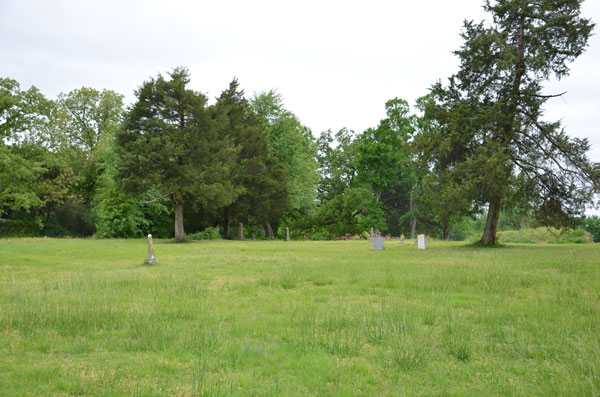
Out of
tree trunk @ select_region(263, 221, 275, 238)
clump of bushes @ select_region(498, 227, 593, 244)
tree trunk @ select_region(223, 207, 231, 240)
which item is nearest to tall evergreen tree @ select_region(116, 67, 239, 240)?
tree trunk @ select_region(223, 207, 231, 240)

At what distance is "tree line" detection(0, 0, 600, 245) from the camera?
25.0 metres

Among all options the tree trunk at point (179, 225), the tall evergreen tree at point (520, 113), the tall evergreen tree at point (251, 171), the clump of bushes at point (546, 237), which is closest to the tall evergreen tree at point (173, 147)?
the tree trunk at point (179, 225)

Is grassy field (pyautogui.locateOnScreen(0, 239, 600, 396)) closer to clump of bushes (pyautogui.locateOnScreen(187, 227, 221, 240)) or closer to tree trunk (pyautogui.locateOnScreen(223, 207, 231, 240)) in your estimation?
clump of bushes (pyautogui.locateOnScreen(187, 227, 221, 240))

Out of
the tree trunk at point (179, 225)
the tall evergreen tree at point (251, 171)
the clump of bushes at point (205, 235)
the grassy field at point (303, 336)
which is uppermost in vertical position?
the tall evergreen tree at point (251, 171)

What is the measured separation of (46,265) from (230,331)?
12970 mm

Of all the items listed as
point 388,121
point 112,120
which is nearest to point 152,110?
point 112,120

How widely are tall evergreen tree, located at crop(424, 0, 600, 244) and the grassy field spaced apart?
48.3 ft

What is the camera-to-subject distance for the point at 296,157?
47.3 meters

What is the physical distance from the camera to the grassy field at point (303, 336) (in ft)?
15.0

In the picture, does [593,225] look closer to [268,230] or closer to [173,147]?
[268,230]

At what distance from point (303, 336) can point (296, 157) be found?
137ft

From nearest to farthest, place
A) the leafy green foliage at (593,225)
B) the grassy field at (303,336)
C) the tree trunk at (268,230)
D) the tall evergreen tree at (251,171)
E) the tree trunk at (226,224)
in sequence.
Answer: the grassy field at (303,336) → the tall evergreen tree at (251,171) → the tree trunk at (226,224) → the leafy green foliage at (593,225) → the tree trunk at (268,230)

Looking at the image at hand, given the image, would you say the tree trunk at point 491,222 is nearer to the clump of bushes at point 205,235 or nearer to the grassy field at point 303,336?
the grassy field at point 303,336

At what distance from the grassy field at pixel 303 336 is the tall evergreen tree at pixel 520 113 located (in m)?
14.7
